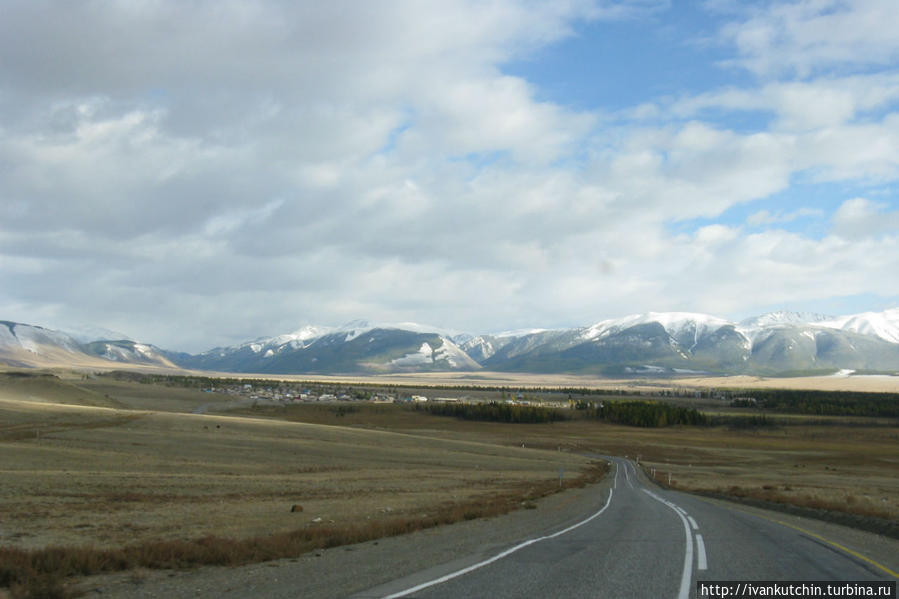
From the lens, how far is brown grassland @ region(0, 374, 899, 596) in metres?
17.4

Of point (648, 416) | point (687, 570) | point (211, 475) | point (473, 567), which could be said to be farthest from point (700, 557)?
point (648, 416)

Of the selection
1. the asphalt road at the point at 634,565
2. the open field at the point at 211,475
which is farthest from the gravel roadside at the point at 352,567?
the open field at the point at 211,475

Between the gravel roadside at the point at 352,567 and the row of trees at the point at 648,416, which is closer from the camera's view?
the gravel roadside at the point at 352,567

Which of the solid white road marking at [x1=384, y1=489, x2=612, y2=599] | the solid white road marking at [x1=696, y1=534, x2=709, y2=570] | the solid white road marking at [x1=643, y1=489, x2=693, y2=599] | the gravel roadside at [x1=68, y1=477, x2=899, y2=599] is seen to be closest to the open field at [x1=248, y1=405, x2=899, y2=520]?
the solid white road marking at [x1=643, y1=489, x2=693, y2=599]

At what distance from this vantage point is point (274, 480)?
4181 cm

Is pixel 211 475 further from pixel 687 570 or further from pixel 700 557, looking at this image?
pixel 687 570

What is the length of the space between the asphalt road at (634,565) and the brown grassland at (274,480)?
546cm

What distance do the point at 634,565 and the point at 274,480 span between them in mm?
33436

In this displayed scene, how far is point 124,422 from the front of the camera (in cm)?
8394

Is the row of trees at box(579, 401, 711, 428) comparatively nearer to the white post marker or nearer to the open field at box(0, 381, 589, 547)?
the open field at box(0, 381, 589, 547)

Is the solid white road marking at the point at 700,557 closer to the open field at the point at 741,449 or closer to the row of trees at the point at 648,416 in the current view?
the open field at the point at 741,449

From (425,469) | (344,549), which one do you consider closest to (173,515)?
(344,549)

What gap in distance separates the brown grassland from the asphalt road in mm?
5463

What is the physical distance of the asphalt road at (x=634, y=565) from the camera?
1091 cm
